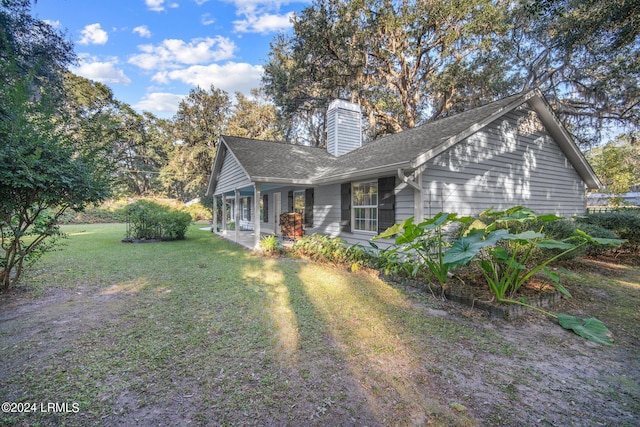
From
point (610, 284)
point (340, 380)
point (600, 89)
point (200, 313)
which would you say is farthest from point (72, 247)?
point (600, 89)

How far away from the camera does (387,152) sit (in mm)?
7965

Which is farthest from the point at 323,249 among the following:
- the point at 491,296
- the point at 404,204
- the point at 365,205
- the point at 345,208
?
the point at 491,296

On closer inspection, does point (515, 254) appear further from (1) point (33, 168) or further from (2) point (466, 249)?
(1) point (33, 168)

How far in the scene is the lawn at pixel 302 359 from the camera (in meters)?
2.04

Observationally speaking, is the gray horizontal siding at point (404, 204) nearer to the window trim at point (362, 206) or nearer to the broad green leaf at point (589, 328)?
the window trim at point (362, 206)

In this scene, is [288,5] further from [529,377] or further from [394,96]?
[529,377]

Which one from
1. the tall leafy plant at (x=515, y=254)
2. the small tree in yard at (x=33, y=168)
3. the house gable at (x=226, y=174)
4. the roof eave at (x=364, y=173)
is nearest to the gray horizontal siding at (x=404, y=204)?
the roof eave at (x=364, y=173)

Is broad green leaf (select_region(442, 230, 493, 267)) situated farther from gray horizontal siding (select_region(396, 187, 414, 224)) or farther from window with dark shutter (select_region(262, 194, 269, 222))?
window with dark shutter (select_region(262, 194, 269, 222))

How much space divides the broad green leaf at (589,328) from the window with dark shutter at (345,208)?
5361 mm

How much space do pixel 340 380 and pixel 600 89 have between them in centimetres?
1764

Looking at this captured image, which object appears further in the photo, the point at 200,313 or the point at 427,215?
the point at 427,215

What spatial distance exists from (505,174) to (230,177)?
9.79 meters

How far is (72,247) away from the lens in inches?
378

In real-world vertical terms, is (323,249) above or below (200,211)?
below
